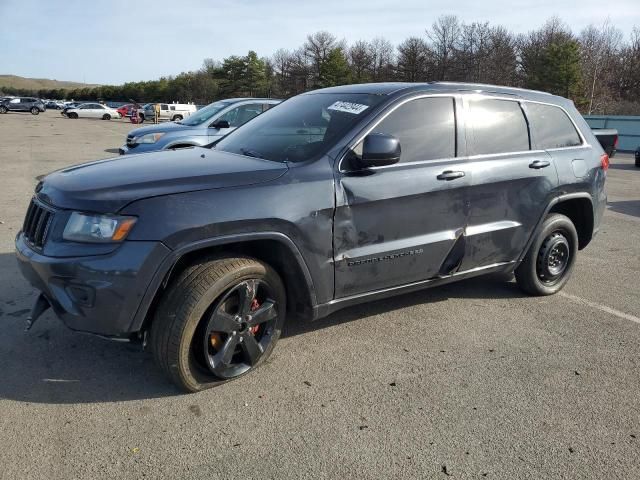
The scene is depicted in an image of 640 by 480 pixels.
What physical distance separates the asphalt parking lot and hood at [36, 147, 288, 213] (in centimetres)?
112

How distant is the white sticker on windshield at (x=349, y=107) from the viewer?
366cm

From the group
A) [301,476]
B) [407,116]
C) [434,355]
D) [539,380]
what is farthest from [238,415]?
[407,116]

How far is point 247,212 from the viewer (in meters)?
2.96

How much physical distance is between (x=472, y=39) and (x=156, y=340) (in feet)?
226

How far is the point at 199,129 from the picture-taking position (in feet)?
33.3

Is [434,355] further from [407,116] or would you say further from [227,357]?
[407,116]

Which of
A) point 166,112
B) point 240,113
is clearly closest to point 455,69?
point 166,112

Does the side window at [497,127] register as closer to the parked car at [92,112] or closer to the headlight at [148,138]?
the headlight at [148,138]

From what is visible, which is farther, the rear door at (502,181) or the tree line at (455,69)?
the tree line at (455,69)

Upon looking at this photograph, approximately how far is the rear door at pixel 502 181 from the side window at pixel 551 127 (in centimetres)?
11

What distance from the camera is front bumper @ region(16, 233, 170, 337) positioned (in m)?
2.70

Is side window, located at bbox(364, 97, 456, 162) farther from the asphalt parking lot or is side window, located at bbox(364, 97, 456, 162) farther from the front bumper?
the front bumper

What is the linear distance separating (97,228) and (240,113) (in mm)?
8472

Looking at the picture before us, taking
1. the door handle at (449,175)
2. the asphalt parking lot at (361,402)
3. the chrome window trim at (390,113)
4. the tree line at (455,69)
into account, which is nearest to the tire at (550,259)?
the asphalt parking lot at (361,402)
